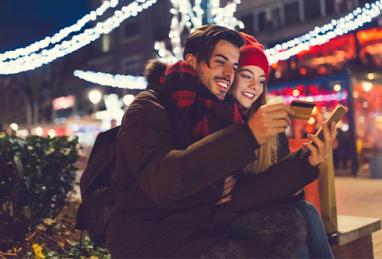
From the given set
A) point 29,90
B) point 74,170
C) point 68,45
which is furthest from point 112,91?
point 74,170

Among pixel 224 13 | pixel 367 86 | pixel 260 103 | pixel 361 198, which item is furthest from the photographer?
pixel 367 86

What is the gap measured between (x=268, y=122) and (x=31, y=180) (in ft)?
12.8

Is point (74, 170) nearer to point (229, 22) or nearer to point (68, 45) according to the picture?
point (68, 45)

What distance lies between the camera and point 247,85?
2.61 metres

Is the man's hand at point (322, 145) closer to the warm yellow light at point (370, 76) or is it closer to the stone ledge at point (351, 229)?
the stone ledge at point (351, 229)

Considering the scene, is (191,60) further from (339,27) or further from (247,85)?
(339,27)

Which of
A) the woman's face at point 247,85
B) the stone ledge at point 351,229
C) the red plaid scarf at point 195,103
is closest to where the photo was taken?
the red plaid scarf at point 195,103

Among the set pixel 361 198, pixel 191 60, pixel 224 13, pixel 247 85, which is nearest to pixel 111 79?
pixel 224 13

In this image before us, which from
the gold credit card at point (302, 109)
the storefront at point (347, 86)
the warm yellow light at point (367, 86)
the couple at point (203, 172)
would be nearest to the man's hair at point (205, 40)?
the couple at point (203, 172)

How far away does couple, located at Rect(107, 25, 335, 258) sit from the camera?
1.75 metres

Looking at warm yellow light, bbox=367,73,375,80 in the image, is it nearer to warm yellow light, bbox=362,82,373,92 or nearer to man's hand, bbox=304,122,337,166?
warm yellow light, bbox=362,82,373,92

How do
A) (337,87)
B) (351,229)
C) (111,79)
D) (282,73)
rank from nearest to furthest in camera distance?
(351,229), (337,87), (282,73), (111,79)

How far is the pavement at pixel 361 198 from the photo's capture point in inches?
285

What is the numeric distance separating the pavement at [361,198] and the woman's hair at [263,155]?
88.9 inches
